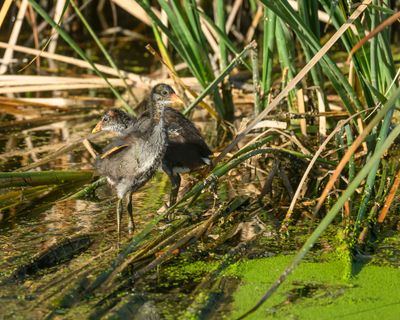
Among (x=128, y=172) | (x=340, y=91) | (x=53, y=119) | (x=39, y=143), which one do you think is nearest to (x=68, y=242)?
(x=128, y=172)

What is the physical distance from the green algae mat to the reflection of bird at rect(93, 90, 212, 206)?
1088 millimetres

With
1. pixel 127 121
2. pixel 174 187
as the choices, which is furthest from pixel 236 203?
pixel 127 121

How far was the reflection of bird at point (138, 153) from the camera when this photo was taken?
4.70 m

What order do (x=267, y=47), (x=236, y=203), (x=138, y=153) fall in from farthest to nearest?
(x=267, y=47)
(x=236, y=203)
(x=138, y=153)

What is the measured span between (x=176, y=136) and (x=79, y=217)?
2.38 feet

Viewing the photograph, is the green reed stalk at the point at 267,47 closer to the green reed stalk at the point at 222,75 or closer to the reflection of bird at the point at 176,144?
the green reed stalk at the point at 222,75

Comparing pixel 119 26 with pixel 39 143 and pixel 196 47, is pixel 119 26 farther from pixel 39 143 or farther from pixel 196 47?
pixel 196 47

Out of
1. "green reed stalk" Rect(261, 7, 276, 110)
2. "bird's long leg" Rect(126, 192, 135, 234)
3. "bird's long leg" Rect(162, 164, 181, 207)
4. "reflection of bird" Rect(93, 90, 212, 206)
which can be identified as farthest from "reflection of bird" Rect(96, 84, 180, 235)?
"green reed stalk" Rect(261, 7, 276, 110)

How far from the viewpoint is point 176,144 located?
5141 mm

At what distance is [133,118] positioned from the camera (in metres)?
5.38

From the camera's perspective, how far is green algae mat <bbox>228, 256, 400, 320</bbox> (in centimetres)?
358

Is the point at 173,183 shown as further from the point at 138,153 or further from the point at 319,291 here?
the point at 319,291

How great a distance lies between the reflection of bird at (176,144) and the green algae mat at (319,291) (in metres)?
1.09

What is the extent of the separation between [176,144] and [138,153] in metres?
0.48
